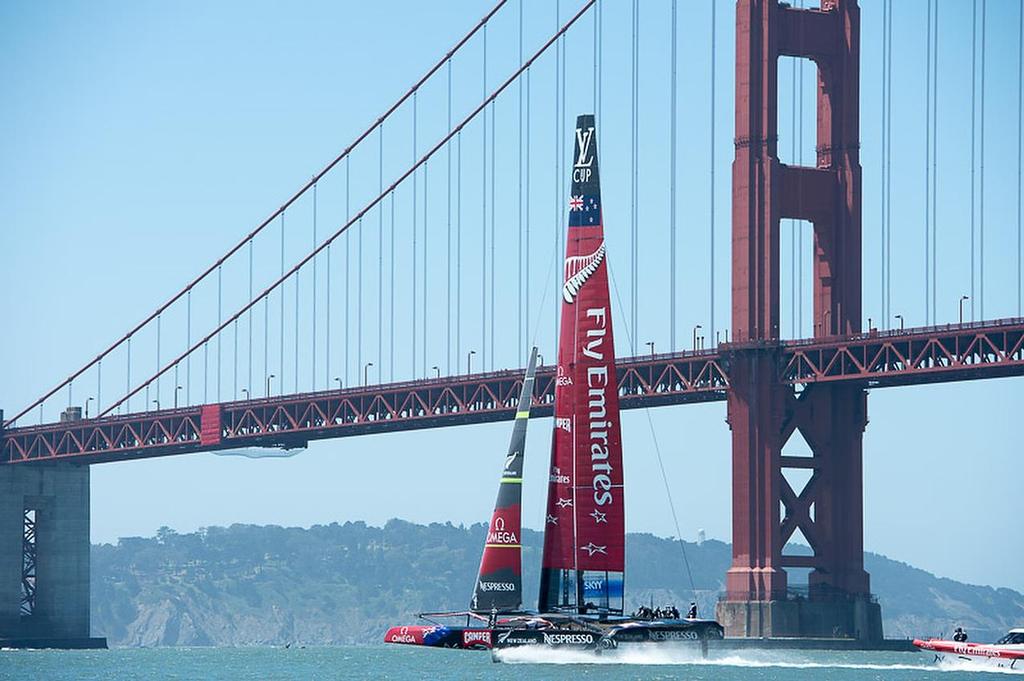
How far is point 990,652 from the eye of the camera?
66.5m

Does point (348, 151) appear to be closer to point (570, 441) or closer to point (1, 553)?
point (1, 553)

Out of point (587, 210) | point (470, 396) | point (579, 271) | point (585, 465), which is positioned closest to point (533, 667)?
point (585, 465)

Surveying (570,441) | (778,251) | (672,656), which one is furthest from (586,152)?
(778,251)

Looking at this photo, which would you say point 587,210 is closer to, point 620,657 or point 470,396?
point 620,657

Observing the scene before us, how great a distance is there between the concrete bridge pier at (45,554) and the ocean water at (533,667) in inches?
652

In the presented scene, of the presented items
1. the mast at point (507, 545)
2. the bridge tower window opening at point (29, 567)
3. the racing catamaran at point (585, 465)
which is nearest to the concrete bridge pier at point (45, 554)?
the bridge tower window opening at point (29, 567)

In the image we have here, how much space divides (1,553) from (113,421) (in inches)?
324

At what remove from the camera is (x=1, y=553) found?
4510 inches

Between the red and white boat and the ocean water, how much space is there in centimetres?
33

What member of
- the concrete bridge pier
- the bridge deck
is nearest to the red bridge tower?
the bridge deck

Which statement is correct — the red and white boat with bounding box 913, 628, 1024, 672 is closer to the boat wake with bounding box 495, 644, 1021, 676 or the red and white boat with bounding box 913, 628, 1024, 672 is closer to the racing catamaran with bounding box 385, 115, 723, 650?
the boat wake with bounding box 495, 644, 1021, 676

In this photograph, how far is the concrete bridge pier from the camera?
114438mm

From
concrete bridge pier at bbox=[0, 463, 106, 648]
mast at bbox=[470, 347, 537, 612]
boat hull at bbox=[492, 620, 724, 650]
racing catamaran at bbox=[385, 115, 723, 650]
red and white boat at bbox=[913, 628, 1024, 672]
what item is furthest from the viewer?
concrete bridge pier at bbox=[0, 463, 106, 648]

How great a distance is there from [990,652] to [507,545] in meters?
13.6
